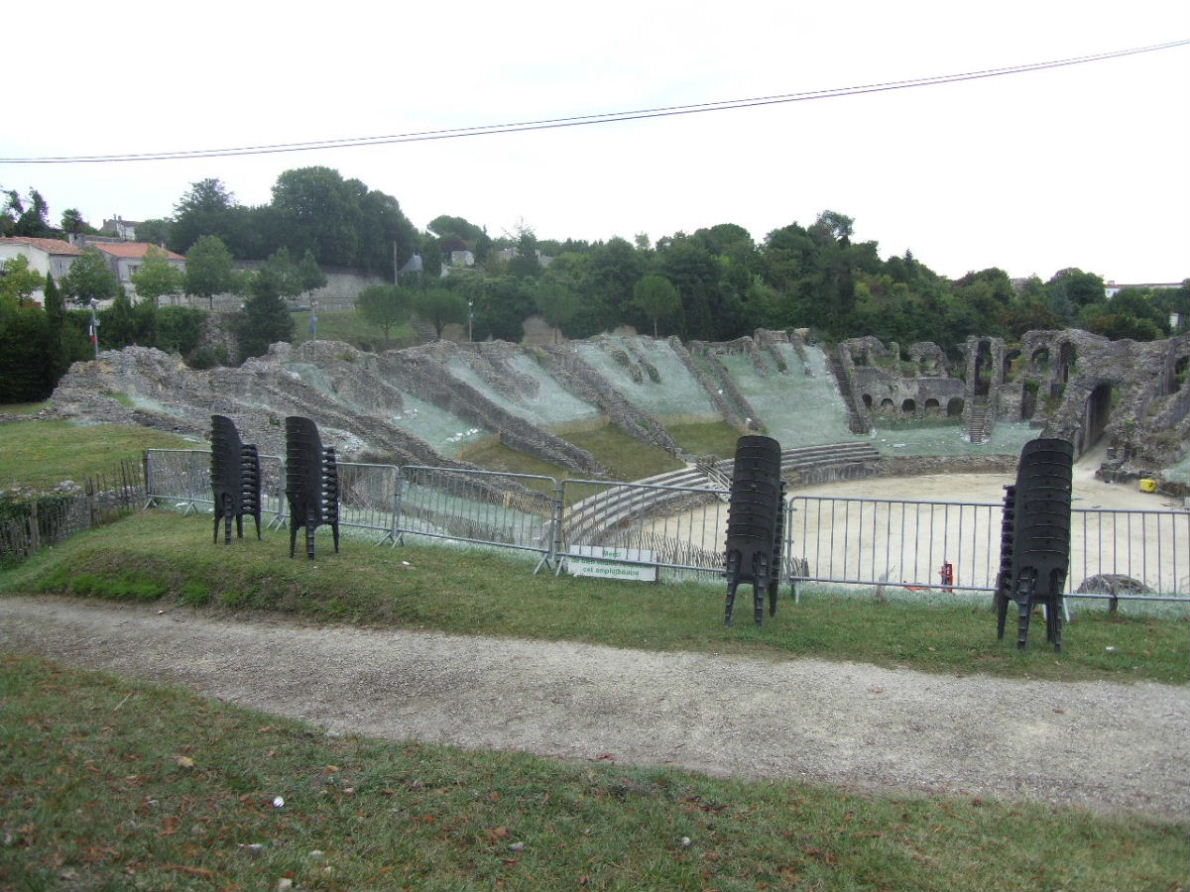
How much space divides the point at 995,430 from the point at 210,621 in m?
40.8

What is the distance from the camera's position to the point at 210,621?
10.1m

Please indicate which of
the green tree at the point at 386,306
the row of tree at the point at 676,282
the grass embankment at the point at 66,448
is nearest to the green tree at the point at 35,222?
the row of tree at the point at 676,282

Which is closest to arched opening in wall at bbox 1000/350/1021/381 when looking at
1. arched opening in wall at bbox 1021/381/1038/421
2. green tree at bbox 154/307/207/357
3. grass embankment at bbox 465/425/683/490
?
arched opening in wall at bbox 1021/381/1038/421

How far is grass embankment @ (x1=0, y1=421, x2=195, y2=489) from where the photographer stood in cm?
1778

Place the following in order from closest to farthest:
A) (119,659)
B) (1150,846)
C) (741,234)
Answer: (1150,846)
(119,659)
(741,234)

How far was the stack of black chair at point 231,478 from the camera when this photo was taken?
12.3 metres

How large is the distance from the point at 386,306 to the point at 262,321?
1067 cm

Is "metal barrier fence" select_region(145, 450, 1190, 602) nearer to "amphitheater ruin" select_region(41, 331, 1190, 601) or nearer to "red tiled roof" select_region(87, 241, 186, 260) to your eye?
"amphitheater ruin" select_region(41, 331, 1190, 601)

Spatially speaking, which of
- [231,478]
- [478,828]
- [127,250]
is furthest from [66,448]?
[127,250]

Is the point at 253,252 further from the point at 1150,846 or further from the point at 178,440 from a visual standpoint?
the point at 1150,846

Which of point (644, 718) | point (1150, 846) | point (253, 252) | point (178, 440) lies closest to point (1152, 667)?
point (1150, 846)

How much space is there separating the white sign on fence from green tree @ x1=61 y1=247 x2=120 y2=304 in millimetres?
48818

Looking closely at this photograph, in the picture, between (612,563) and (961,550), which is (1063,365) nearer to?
(961,550)

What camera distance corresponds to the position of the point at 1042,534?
812cm
